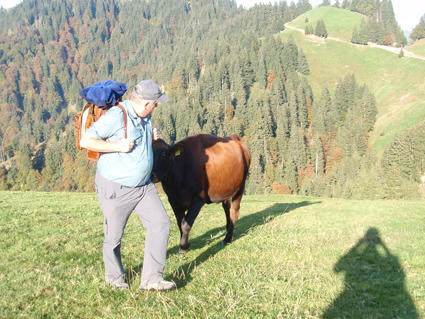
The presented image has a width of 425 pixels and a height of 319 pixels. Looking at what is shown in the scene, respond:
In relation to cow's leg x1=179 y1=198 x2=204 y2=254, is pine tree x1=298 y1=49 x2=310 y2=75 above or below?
above

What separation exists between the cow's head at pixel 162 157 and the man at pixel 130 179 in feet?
5.12

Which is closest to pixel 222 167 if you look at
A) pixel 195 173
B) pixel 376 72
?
pixel 195 173

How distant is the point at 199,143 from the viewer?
7.95m

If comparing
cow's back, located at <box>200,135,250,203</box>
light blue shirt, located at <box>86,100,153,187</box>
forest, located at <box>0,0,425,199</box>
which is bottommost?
forest, located at <box>0,0,425,199</box>

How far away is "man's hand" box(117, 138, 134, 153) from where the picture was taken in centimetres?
448

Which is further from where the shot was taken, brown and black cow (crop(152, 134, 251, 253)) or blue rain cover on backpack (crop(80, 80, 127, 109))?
brown and black cow (crop(152, 134, 251, 253))

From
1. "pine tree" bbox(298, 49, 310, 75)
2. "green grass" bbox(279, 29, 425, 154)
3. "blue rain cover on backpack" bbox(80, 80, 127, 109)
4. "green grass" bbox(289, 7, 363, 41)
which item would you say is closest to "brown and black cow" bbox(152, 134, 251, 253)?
"blue rain cover on backpack" bbox(80, 80, 127, 109)

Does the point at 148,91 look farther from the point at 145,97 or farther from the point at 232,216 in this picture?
the point at 232,216

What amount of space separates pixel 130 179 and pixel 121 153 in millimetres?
368

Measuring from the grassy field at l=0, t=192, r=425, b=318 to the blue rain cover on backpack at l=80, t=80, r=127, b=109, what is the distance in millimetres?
2669

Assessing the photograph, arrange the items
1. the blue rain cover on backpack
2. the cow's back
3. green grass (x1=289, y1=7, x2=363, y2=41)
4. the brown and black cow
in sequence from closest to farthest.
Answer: the blue rain cover on backpack < the brown and black cow < the cow's back < green grass (x1=289, y1=7, x2=363, y2=41)

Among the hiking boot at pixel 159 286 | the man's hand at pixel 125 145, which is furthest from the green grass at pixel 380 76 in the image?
the man's hand at pixel 125 145

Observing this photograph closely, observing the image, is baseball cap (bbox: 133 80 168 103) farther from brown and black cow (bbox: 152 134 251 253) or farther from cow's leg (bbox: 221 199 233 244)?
cow's leg (bbox: 221 199 233 244)

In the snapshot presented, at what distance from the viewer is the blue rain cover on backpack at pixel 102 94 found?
4819 millimetres
